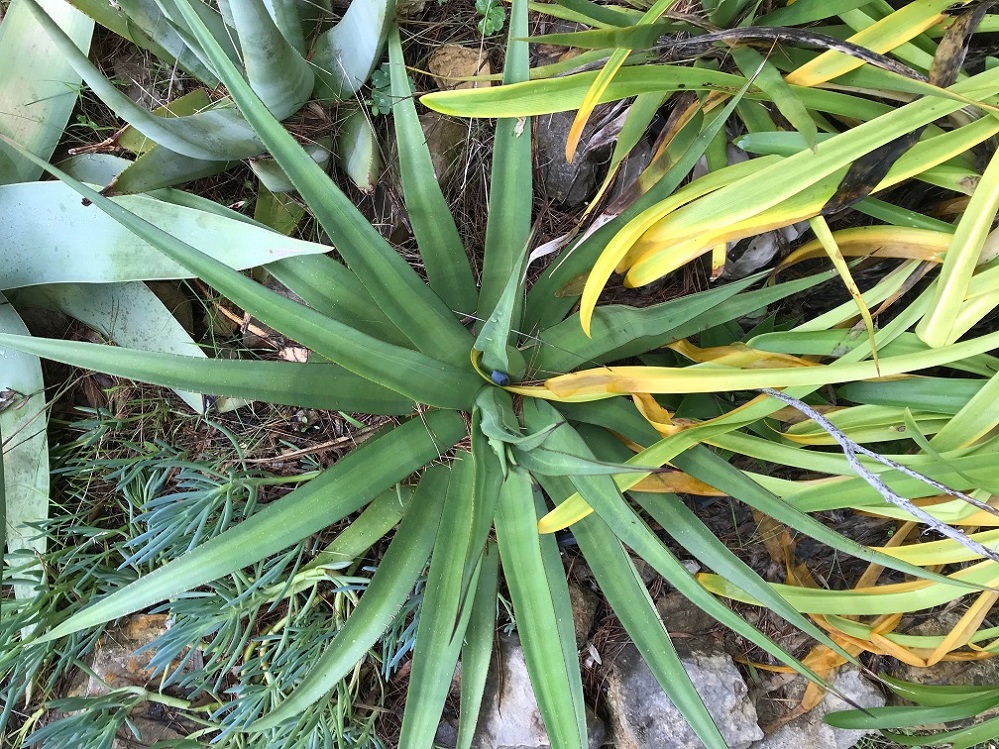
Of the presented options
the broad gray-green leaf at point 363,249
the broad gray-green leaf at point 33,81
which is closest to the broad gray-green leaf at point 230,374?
the broad gray-green leaf at point 363,249

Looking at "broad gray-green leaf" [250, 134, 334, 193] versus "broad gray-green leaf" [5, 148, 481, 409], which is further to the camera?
"broad gray-green leaf" [250, 134, 334, 193]

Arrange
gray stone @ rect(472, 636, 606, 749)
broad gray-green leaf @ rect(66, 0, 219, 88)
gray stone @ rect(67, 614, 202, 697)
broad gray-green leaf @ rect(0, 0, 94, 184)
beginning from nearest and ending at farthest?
broad gray-green leaf @ rect(66, 0, 219, 88)
broad gray-green leaf @ rect(0, 0, 94, 184)
gray stone @ rect(472, 636, 606, 749)
gray stone @ rect(67, 614, 202, 697)

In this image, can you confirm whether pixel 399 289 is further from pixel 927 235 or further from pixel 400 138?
pixel 927 235

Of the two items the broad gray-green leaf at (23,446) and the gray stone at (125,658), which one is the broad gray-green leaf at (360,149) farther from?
the gray stone at (125,658)

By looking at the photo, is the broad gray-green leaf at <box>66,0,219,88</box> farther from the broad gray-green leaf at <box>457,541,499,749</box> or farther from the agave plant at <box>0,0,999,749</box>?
the broad gray-green leaf at <box>457,541,499,749</box>

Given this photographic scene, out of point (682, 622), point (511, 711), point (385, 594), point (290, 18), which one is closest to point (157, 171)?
point (290, 18)

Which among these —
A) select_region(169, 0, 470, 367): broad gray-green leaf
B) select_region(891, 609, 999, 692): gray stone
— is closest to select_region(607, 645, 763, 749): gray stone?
select_region(891, 609, 999, 692): gray stone

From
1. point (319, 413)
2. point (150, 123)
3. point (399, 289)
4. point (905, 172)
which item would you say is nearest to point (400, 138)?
point (399, 289)
